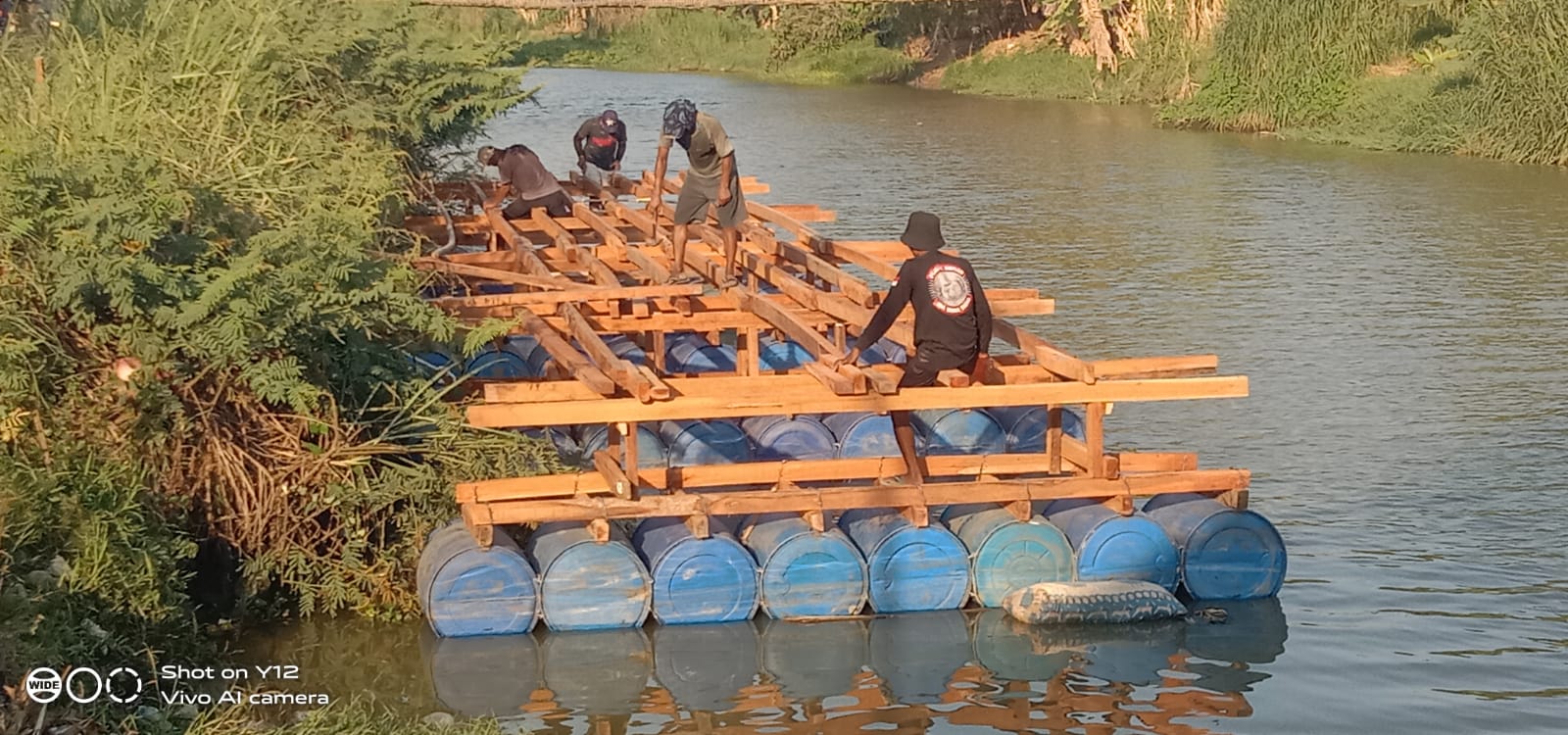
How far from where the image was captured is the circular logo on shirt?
36.9 ft

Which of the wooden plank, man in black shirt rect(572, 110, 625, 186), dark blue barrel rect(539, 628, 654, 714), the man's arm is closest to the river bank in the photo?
man in black shirt rect(572, 110, 625, 186)

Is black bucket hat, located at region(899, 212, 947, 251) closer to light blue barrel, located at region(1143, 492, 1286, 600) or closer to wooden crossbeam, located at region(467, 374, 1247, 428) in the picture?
wooden crossbeam, located at region(467, 374, 1247, 428)

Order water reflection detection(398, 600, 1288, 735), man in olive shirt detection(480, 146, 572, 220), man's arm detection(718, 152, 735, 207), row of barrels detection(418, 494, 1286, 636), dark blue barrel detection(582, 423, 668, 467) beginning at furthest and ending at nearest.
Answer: man in olive shirt detection(480, 146, 572, 220)
man's arm detection(718, 152, 735, 207)
dark blue barrel detection(582, 423, 668, 467)
row of barrels detection(418, 494, 1286, 636)
water reflection detection(398, 600, 1288, 735)

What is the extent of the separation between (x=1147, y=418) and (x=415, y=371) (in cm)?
681

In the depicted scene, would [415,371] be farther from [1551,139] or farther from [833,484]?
[1551,139]

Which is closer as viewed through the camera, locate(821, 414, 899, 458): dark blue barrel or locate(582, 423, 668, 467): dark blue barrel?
locate(582, 423, 668, 467): dark blue barrel

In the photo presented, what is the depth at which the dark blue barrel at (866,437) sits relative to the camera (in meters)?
13.0

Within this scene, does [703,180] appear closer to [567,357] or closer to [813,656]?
[567,357]

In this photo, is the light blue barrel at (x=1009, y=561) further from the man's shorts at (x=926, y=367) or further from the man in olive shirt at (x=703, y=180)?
the man in olive shirt at (x=703, y=180)

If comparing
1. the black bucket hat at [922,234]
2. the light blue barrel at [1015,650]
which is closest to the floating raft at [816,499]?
the light blue barrel at [1015,650]

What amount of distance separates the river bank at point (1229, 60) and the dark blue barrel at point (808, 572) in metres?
10.5

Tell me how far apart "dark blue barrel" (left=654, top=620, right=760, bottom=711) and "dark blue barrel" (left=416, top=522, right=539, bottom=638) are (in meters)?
0.81

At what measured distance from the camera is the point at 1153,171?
109 feet

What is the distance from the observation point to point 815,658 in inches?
413
